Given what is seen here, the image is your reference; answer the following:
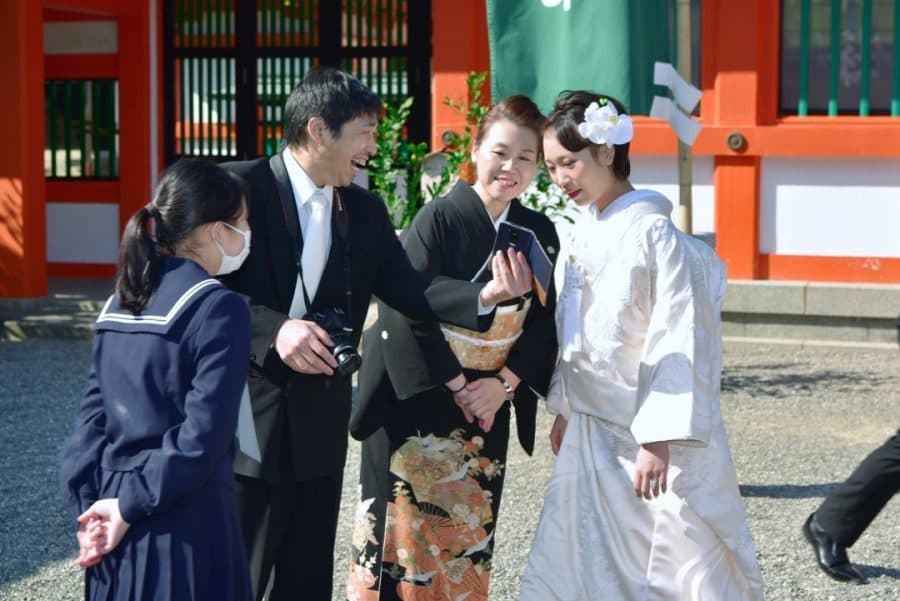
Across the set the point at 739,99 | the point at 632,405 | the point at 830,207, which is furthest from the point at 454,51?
the point at 632,405

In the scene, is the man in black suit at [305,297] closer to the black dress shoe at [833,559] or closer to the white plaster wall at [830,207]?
the black dress shoe at [833,559]

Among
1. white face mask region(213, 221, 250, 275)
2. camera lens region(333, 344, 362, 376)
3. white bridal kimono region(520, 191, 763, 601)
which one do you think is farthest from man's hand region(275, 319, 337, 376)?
white bridal kimono region(520, 191, 763, 601)

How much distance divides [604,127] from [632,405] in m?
0.69

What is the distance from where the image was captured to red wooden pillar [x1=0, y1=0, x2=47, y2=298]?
11117 mm

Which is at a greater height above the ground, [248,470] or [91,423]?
[91,423]

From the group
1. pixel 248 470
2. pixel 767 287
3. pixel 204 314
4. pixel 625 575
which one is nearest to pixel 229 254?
pixel 204 314

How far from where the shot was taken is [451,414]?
12.8 feet

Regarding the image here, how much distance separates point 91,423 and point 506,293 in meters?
1.13

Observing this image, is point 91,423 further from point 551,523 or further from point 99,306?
point 99,306

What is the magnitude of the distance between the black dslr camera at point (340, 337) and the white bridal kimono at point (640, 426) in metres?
0.58

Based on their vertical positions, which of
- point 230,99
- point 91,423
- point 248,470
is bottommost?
point 248,470

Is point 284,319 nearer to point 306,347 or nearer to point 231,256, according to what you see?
point 306,347

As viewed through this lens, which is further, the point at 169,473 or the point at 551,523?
A: the point at 551,523

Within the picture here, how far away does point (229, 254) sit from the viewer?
2.95 m
